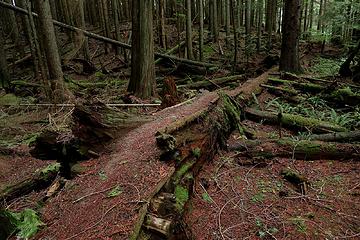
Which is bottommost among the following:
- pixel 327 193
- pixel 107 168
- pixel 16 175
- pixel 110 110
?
pixel 327 193

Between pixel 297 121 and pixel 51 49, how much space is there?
711cm

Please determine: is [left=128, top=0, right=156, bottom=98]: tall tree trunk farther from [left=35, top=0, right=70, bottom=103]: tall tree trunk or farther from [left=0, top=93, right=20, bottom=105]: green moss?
[left=0, top=93, right=20, bottom=105]: green moss

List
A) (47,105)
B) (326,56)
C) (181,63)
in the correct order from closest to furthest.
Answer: (47,105), (181,63), (326,56)

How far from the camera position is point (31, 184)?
179 inches

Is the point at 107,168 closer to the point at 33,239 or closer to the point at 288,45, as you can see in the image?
the point at 33,239

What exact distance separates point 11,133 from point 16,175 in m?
2.45

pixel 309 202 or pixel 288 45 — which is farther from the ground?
pixel 288 45

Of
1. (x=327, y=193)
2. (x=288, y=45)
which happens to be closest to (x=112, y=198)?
(x=327, y=193)

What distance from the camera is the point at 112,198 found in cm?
346

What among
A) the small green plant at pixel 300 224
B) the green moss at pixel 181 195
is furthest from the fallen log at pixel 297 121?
the green moss at pixel 181 195

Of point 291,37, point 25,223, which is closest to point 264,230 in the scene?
point 25,223

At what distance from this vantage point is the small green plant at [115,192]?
3514 mm

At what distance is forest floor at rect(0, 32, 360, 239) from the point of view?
3.29m

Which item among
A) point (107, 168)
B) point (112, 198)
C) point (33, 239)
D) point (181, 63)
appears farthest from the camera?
→ point (181, 63)
